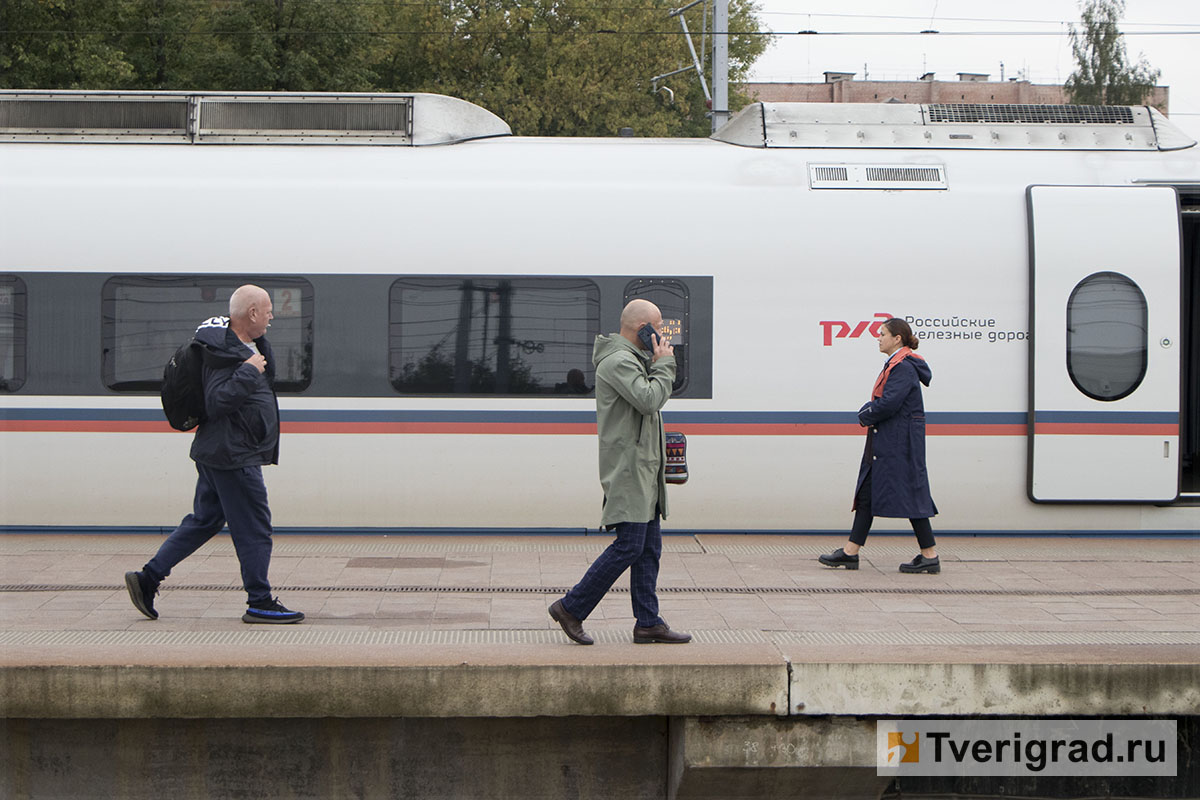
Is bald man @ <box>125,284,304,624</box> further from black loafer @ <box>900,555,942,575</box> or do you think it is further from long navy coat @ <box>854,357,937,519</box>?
black loafer @ <box>900,555,942,575</box>

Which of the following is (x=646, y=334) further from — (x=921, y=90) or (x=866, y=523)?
(x=921, y=90)

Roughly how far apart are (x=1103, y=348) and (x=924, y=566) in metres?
2.35

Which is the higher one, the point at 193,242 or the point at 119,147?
the point at 119,147

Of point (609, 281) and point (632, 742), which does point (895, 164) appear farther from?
point (632, 742)

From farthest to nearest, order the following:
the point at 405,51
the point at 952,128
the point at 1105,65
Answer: the point at 1105,65
the point at 405,51
the point at 952,128

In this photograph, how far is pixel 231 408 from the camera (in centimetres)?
600

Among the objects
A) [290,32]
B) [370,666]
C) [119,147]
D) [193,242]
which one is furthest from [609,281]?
[290,32]

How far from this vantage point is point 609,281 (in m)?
8.88

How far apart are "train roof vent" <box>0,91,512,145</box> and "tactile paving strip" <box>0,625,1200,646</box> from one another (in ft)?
14.3

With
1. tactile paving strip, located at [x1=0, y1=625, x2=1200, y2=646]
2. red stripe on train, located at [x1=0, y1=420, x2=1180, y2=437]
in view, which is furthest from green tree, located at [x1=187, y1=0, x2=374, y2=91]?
tactile paving strip, located at [x1=0, y1=625, x2=1200, y2=646]

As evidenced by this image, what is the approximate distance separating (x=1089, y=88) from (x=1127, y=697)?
46812mm

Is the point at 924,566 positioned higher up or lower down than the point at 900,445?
lower down

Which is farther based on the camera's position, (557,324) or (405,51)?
(405,51)

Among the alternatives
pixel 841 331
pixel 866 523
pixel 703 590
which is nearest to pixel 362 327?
pixel 703 590
